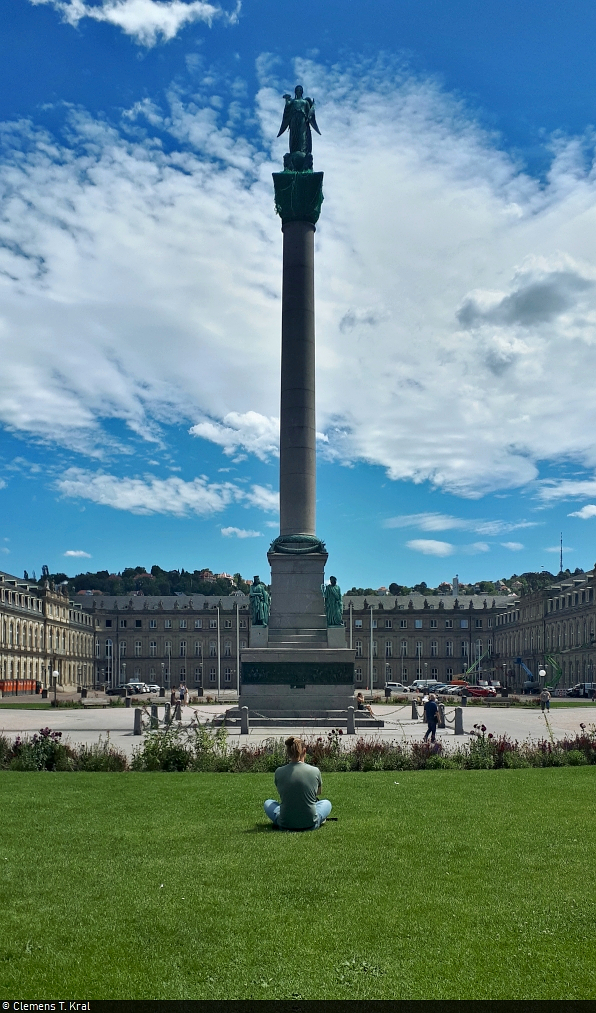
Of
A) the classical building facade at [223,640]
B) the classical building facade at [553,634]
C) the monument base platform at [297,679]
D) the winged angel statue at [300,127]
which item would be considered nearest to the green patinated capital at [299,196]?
the winged angel statue at [300,127]

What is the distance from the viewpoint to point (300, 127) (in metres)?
51.3

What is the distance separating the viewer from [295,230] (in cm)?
4866

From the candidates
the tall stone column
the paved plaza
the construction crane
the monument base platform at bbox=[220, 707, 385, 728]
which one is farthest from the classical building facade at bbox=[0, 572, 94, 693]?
the monument base platform at bbox=[220, 707, 385, 728]

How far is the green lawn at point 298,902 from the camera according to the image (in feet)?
27.0

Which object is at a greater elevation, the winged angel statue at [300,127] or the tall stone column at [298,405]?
the winged angel statue at [300,127]

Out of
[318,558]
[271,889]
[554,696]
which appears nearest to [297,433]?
[318,558]

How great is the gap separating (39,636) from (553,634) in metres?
82.7

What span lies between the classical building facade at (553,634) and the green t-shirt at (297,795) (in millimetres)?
105288

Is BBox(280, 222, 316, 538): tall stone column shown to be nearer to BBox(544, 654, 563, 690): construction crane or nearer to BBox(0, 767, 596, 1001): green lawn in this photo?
BBox(0, 767, 596, 1001): green lawn

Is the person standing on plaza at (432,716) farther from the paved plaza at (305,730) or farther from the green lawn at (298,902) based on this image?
the green lawn at (298,902)

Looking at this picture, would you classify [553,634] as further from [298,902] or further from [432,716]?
[298,902]

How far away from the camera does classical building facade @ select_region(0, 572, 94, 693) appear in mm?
126312

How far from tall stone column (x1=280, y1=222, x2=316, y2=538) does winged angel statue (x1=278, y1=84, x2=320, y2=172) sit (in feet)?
21.1

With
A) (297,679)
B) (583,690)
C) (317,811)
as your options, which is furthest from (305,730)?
(583,690)
